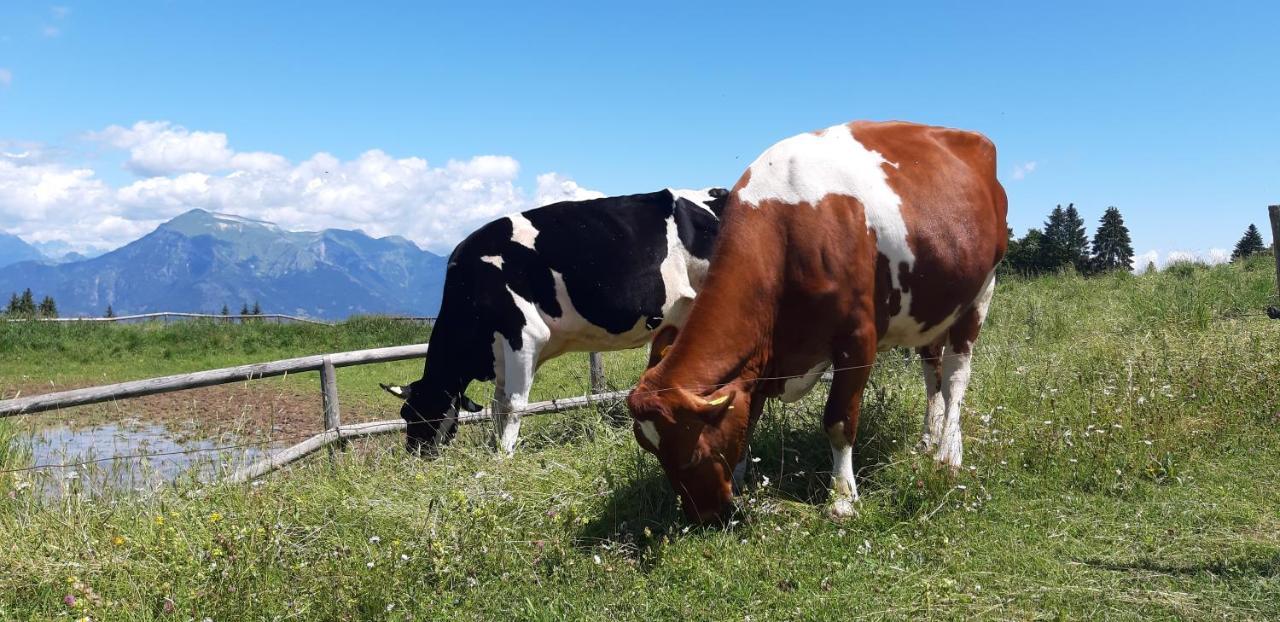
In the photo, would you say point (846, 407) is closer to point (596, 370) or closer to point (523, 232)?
point (523, 232)

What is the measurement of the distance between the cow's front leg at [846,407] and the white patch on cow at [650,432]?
1192mm

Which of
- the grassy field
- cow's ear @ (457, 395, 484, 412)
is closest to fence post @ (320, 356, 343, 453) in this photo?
the grassy field

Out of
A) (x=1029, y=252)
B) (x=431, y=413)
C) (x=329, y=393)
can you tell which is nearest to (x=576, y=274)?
(x=431, y=413)

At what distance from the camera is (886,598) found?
3969 mm

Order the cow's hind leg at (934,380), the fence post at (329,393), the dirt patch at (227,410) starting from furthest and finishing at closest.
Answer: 1. the dirt patch at (227,410)
2. the fence post at (329,393)
3. the cow's hind leg at (934,380)

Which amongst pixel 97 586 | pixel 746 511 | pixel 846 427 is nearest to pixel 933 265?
pixel 846 427

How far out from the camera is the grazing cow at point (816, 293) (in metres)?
4.60

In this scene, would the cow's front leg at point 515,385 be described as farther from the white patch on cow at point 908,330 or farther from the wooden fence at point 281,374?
the white patch on cow at point 908,330

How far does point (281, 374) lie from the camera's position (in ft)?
22.9

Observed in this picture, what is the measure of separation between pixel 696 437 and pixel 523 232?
3.72 m

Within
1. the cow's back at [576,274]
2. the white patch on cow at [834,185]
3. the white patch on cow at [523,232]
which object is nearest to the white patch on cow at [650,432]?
the white patch on cow at [834,185]

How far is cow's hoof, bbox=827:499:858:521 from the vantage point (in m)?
4.92

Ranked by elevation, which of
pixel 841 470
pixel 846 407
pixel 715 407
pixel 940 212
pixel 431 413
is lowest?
pixel 841 470

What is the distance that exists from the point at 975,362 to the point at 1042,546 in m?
4.00
